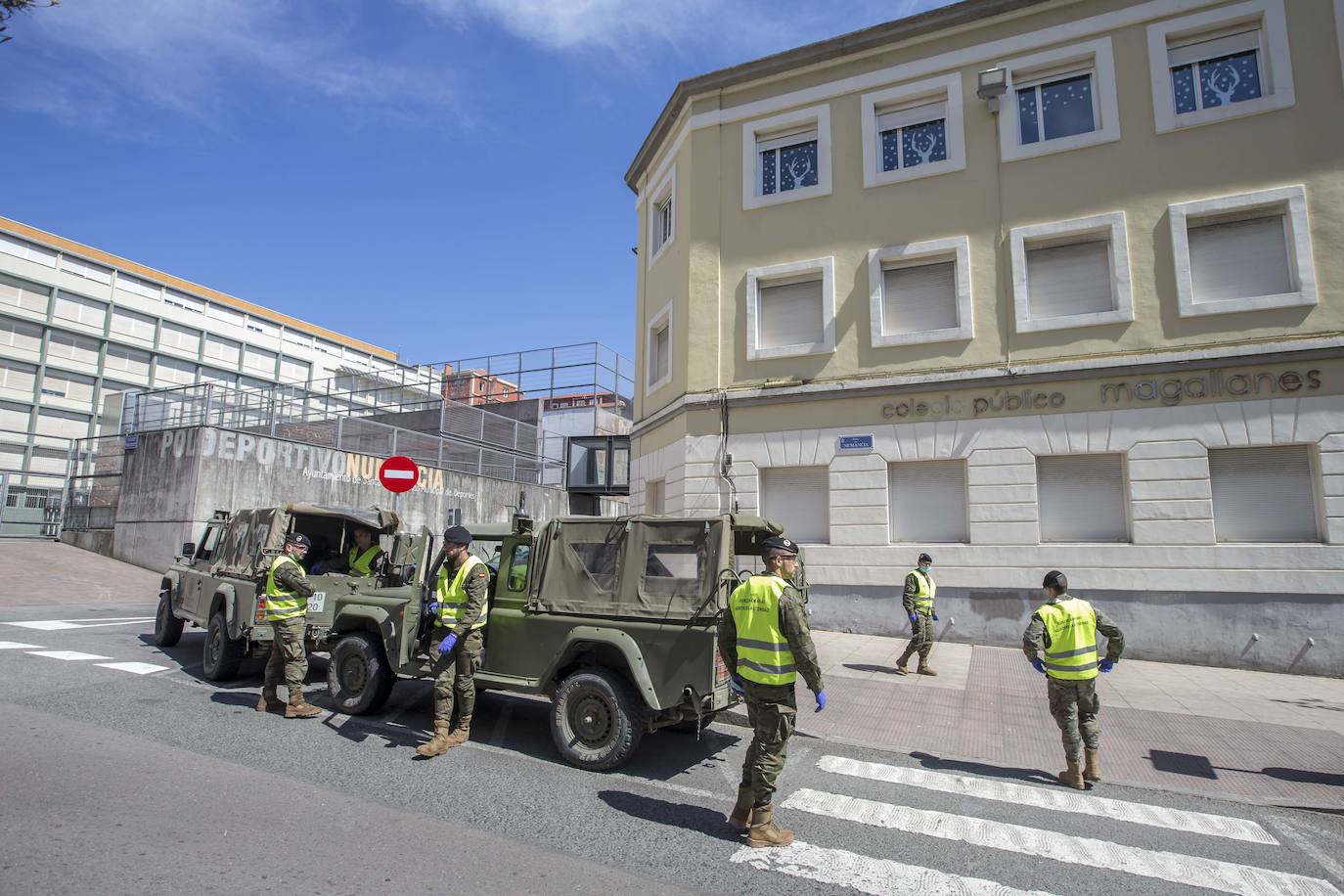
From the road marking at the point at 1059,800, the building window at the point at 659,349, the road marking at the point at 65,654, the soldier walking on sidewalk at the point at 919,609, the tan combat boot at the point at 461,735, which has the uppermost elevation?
the building window at the point at 659,349

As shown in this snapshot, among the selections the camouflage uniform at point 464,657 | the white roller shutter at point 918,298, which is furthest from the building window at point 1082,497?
the camouflage uniform at point 464,657

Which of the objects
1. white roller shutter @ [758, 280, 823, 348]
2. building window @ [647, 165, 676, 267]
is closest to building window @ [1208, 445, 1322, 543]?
white roller shutter @ [758, 280, 823, 348]

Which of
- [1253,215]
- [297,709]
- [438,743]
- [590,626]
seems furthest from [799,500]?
[297,709]

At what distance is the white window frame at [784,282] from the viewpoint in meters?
14.5

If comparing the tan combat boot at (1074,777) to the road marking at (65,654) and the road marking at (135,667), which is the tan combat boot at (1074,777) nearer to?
the road marking at (135,667)

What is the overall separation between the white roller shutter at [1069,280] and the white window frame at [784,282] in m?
3.59

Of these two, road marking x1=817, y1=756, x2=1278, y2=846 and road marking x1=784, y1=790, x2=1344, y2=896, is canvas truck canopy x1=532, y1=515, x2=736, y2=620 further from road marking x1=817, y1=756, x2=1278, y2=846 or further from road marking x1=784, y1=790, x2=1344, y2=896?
road marking x1=817, y1=756, x2=1278, y2=846

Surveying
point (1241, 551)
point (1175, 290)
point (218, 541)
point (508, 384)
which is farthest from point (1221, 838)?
point (508, 384)

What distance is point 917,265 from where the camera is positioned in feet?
46.7

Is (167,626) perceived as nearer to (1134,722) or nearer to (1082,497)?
(1134,722)

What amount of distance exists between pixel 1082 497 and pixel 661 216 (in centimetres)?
1162

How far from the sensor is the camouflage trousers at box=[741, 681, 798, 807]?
4508 mm

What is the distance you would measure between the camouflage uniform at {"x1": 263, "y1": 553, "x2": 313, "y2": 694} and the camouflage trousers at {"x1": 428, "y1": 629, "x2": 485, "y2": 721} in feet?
6.23

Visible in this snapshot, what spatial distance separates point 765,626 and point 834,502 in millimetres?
9507
